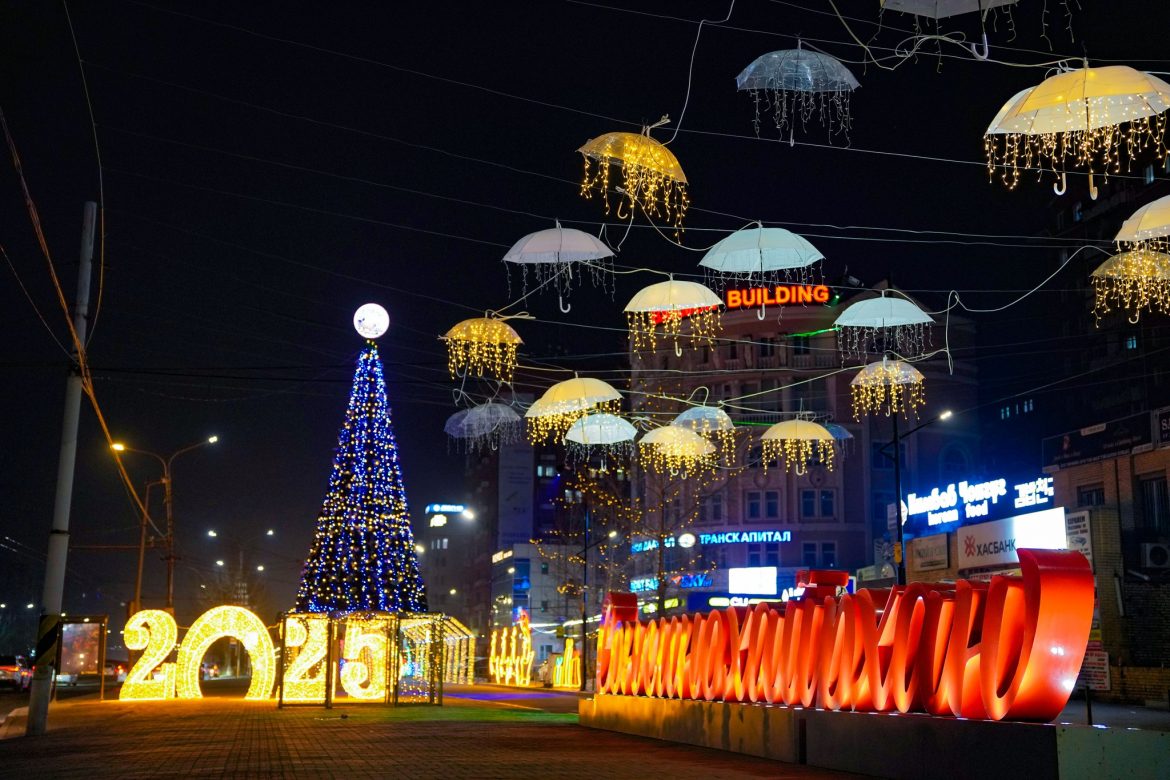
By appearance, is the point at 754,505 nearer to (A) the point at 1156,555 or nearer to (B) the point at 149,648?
(A) the point at 1156,555

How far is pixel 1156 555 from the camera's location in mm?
38281

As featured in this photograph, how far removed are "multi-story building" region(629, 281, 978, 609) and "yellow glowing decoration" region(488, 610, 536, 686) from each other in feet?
66.2

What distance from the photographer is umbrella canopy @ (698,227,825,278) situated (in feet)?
68.0

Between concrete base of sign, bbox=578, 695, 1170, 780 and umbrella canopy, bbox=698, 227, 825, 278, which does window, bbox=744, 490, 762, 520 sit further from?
concrete base of sign, bbox=578, 695, 1170, 780

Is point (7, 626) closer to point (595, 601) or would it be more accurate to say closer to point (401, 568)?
point (595, 601)

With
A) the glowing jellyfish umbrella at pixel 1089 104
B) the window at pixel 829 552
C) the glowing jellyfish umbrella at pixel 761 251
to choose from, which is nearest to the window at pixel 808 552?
the window at pixel 829 552

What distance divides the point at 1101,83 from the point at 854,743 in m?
7.54

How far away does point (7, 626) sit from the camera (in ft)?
350

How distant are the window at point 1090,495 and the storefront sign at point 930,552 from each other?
606cm

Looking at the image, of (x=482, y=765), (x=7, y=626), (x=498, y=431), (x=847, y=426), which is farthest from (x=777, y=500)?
(x=482, y=765)

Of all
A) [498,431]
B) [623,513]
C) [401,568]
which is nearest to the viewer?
[498,431]

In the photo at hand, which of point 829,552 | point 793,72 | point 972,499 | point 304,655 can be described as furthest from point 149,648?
point 829,552

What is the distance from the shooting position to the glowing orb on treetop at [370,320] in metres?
36.0

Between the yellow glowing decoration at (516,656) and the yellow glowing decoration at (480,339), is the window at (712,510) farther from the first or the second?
the yellow glowing decoration at (480,339)
